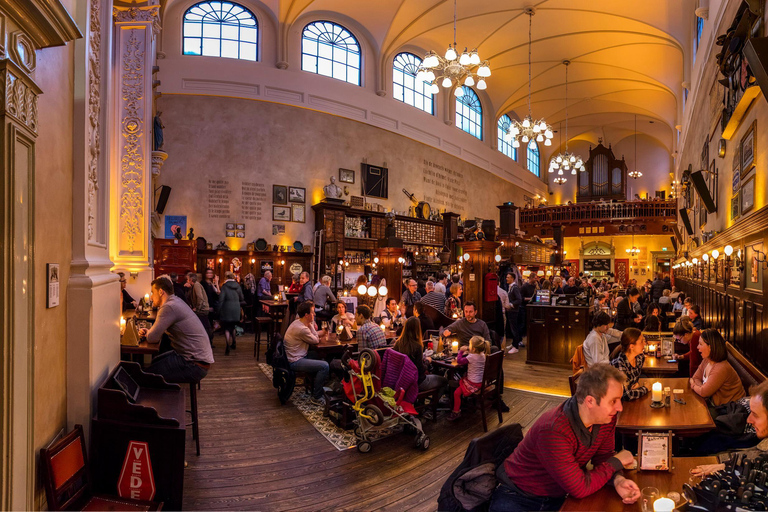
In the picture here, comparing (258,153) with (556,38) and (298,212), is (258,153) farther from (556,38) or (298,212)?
(556,38)

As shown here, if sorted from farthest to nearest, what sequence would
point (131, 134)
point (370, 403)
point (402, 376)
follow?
1. point (131, 134)
2. point (402, 376)
3. point (370, 403)

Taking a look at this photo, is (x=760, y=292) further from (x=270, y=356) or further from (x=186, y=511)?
(x=270, y=356)

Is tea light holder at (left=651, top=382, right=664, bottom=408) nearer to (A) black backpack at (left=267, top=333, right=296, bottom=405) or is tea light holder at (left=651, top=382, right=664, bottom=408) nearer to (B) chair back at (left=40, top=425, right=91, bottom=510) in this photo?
(A) black backpack at (left=267, top=333, right=296, bottom=405)

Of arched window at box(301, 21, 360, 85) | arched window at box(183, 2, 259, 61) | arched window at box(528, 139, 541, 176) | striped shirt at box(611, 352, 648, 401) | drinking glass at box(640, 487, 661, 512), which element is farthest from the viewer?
arched window at box(528, 139, 541, 176)

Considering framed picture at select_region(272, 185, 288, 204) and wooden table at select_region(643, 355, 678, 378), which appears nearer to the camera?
wooden table at select_region(643, 355, 678, 378)

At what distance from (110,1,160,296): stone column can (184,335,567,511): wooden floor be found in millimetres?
2596

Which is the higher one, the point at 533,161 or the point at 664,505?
the point at 533,161

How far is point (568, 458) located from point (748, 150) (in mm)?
4322

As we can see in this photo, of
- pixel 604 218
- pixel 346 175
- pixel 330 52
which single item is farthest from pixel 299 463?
pixel 604 218

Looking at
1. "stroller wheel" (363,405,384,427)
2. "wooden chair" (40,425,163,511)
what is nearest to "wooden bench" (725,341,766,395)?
"stroller wheel" (363,405,384,427)

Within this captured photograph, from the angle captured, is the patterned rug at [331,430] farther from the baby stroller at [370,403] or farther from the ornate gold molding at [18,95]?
the ornate gold molding at [18,95]

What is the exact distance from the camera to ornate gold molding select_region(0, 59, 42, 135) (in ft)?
5.68

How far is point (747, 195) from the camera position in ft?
15.1

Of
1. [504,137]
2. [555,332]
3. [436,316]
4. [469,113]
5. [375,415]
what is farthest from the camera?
[504,137]
